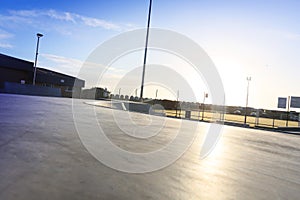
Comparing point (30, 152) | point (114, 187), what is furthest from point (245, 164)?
point (30, 152)

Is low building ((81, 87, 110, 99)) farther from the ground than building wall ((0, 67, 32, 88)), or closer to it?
closer to it

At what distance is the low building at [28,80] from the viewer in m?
31.9

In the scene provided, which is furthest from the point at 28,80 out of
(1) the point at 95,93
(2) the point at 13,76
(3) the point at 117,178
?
(3) the point at 117,178

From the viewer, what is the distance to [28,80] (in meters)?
41.1

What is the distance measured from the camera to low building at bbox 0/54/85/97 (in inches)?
1255

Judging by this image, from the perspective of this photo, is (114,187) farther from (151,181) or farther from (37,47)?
(37,47)

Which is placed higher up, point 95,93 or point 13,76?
point 13,76

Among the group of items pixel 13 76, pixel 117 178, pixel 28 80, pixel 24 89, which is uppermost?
pixel 13 76

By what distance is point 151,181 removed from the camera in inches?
111

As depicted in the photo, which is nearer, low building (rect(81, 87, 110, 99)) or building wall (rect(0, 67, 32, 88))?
building wall (rect(0, 67, 32, 88))

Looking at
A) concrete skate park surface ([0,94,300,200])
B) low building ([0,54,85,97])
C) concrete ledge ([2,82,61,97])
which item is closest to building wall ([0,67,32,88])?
low building ([0,54,85,97])

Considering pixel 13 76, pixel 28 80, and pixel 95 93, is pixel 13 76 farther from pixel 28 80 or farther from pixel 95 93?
pixel 95 93

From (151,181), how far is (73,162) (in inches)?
47.1

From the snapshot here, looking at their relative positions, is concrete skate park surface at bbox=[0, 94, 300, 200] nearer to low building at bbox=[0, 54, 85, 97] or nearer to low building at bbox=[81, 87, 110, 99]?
low building at bbox=[0, 54, 85, 97]
